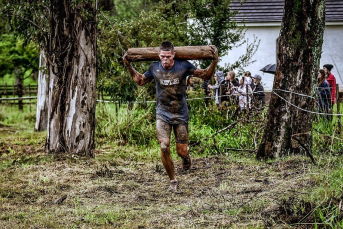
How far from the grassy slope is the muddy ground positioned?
1 cm

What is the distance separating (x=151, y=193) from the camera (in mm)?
7484

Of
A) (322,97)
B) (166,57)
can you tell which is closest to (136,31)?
(322,97)

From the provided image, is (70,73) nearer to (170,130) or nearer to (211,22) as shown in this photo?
(170,130)

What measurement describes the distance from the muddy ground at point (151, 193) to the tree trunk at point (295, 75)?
541mm

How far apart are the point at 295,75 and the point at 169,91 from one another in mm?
2563

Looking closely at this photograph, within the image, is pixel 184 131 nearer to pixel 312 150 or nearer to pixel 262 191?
pixel 262 191

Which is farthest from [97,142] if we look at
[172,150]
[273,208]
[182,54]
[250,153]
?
[273,208]

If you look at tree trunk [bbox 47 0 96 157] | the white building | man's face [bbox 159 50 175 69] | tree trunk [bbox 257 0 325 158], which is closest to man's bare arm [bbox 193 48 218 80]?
man's face [bbox 159 50 175 69]

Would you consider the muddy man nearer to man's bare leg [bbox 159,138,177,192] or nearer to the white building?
man's bare leg [bbox 159,138,177,192]

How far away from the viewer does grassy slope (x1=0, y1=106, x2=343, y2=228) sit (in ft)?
19.1

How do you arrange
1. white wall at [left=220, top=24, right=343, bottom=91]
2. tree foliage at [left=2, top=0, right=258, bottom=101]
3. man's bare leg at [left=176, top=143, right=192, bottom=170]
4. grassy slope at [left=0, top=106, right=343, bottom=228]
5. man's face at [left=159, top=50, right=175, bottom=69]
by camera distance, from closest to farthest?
grassy slope at [left=0, top=106, right=343, bottom=228] < man's face at [left=159, top=50, right=175, bottom=69] < man's bare leg at [left=176, top=143, right=192, bottom=170] < tree foliage at [left=2, top=0, right=258, bottom=101] < white wall at [left=220, top=24, right=343, bottom=91]

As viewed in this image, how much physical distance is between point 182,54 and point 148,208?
2431 mm

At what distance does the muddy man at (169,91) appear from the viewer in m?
7.65

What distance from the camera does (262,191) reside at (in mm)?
7012
